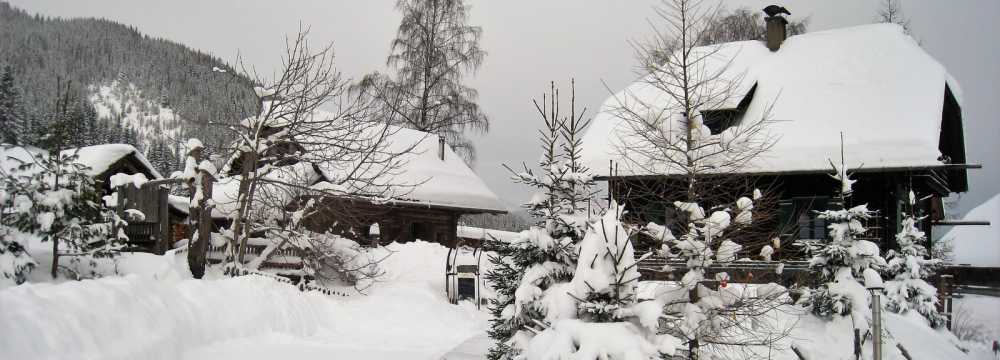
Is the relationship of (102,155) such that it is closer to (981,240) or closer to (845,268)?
(845,268)

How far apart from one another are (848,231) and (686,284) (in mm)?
4483

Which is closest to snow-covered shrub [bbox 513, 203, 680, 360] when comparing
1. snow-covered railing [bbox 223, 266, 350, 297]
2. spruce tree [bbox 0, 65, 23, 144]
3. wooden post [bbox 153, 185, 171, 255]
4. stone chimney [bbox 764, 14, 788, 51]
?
snow-covered railing [bbox 223, 266, 350, 297]

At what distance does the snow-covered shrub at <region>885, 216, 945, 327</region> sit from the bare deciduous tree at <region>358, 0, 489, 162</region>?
1757cm

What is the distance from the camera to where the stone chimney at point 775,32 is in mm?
20141

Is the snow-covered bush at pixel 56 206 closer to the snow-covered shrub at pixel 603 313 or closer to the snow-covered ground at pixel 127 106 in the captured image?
the snow-covered shrub at pixel 603 313

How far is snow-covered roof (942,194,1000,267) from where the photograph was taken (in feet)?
117

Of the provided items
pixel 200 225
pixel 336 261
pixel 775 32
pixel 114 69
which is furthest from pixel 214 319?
pixel 114 69

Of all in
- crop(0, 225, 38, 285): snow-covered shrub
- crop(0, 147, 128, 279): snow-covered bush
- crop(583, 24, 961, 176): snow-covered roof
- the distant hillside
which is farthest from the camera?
the distant hillside

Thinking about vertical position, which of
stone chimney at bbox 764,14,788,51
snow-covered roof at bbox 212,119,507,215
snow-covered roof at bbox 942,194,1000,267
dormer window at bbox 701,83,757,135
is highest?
stone chimney at bbox 764,14,788,51

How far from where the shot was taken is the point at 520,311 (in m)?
5.51

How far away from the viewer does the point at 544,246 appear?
591 cm

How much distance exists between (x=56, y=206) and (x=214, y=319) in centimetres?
294

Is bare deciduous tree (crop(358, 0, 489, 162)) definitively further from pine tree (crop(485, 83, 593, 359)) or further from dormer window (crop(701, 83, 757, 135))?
pine tree (crop(485, 83, 593, 359))

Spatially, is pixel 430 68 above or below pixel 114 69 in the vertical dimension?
below
